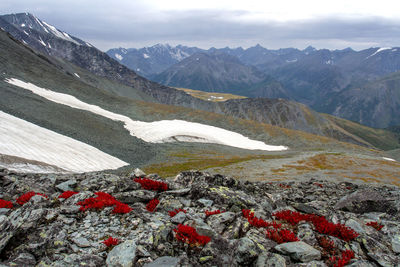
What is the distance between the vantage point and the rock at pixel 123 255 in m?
9.05

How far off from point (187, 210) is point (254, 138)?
9194cm

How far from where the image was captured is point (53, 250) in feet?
31.4

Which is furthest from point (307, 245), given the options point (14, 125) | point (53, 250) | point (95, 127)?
point (95, 127)

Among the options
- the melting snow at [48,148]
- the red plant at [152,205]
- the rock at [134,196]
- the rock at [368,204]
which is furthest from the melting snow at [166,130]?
the rock at [368,204]

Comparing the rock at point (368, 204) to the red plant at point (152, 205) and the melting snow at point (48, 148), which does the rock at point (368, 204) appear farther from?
the melting snow at point (48, 148)

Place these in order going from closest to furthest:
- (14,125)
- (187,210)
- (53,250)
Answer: (53,250) → (187,210) → (14,125)

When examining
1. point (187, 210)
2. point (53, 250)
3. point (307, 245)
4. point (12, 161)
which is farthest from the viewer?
point (12, 161)

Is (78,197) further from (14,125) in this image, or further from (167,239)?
(14,125)

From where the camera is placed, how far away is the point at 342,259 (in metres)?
9.73

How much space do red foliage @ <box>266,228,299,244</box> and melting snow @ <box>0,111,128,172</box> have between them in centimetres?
3769

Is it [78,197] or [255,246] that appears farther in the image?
[78,197]

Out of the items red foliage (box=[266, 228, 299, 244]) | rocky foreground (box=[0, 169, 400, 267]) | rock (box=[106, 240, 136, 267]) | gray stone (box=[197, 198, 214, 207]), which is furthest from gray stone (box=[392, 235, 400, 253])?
rock (box=[106, 240, 136, 267])

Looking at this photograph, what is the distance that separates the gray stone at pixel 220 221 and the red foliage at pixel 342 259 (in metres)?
4.33

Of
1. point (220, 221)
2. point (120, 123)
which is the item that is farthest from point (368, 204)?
point (120, 123)
